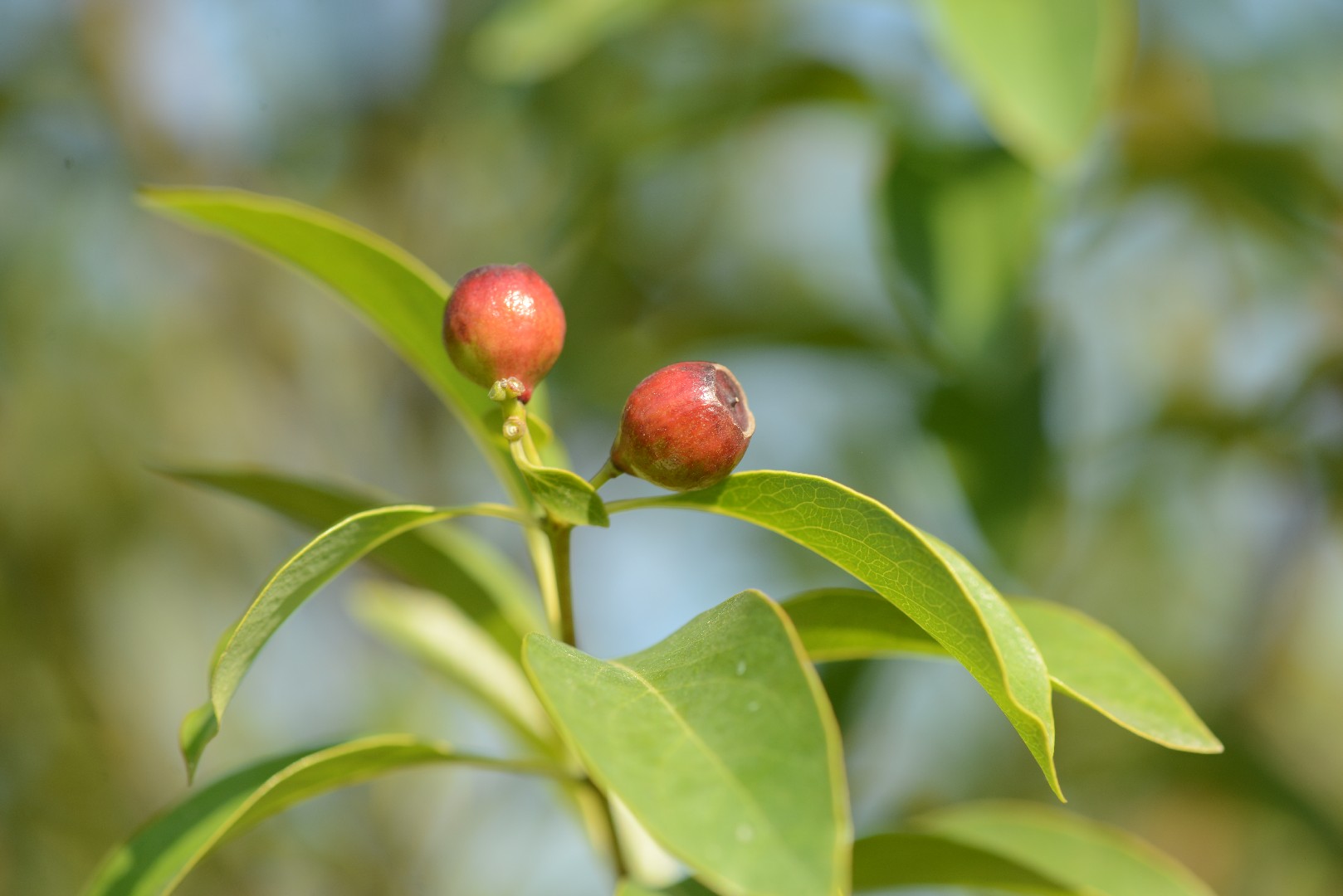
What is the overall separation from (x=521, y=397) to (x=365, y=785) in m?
2.07

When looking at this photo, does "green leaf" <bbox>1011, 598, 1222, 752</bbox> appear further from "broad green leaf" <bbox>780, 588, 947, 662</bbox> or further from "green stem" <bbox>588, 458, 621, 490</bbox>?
"green stem" <bbox>588, 458, 621, 490</bbox>

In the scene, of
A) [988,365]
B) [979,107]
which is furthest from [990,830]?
[979,107]

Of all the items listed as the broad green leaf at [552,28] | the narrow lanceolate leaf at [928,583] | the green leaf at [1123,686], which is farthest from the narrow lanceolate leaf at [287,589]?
the broad green leaf at [552,28]

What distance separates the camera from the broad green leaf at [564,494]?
0.82 meters

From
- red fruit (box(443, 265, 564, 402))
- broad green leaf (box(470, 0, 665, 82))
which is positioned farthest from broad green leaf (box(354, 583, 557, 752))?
broad green leaf (box(470, 0, 665, 82))

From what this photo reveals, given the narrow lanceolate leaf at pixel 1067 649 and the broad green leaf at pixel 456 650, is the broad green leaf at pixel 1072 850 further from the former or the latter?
the broad green leaf at pixel 456 650

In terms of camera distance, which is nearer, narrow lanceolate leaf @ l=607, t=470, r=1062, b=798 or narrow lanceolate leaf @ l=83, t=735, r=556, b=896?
narrow lanceolate leaf @ l=607, t=470, r=1062, b=798

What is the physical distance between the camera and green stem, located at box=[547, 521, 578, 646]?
91 cm

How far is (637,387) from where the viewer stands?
878 mm

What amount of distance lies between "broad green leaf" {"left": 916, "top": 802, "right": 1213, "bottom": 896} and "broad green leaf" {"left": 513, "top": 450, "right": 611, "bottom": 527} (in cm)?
54

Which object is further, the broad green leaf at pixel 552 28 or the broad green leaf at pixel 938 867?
the broad green leaf at pixel 552 28

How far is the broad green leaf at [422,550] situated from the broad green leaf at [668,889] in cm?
41

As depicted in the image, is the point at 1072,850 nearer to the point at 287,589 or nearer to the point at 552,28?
the point at 287,589

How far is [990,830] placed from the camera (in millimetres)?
1267
